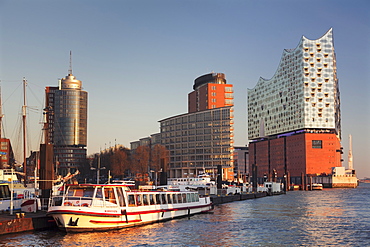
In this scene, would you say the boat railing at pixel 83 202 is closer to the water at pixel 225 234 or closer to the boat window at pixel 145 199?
the water at pixel 225 234

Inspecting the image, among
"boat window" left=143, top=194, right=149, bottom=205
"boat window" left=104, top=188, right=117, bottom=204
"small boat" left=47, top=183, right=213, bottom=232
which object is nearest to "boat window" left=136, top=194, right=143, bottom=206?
"small boat" left=47, top=183, right=213, bottom=232

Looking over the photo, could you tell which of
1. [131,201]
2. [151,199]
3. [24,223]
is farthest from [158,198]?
[24,223]

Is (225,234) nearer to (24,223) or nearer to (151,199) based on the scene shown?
(151,199)

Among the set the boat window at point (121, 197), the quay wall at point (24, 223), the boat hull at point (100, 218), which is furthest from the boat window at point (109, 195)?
the quay wall at point (24, 223)

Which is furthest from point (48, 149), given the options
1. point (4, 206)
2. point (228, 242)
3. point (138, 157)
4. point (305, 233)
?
point (138, 157)

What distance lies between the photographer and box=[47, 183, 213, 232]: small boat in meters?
37.8

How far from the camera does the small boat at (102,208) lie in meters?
37.8

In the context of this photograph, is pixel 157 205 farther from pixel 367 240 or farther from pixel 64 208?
pixel 367 240

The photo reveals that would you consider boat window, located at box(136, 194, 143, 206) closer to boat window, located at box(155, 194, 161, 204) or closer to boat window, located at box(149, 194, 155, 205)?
boat window, located at box(149, 194, 155, 205)

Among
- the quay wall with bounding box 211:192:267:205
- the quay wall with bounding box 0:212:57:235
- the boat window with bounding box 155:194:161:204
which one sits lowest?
the quay wall with bounding box 211:192:267:205

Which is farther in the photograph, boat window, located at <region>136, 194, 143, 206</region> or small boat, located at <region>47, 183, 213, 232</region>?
boat window, located at <region>136, 194, 143, 206</region>

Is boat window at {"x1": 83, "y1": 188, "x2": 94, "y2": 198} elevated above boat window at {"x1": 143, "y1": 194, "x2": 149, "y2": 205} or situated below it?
above

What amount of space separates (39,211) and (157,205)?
466 inches

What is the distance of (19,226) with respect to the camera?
36.6 m
